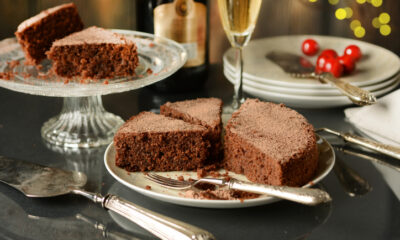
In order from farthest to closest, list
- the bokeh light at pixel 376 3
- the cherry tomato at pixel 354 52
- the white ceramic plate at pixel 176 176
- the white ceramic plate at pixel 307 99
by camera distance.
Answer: the bokeh light at pixel 376 3, the cherry tomato at pixel 354 52, the white ceramic plate at pixel 307 99, the white ceramic plate at pixel 176 176

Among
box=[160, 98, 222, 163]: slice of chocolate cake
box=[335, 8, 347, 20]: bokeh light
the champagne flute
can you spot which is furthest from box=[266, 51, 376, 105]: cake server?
box=[335, 8, 347, 20]: bokeh light

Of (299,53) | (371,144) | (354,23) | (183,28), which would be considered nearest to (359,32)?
(354,23)

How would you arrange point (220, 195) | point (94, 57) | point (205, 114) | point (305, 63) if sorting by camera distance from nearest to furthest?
point (220, 195)
point (205, 114)
point (94, 57)
point (305, 63)

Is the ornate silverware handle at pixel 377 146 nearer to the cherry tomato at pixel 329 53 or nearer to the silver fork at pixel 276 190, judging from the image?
the silver fork at pixel 276 190

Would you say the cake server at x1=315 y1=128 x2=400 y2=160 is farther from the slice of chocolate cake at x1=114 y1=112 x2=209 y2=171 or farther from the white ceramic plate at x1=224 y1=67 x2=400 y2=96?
the slice of chocolate cake at x1=114 y1=112 x2=209 y2=171

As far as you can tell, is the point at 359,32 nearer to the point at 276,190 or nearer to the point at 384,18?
the point at 384,18

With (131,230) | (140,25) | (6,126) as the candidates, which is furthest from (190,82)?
(131,230)

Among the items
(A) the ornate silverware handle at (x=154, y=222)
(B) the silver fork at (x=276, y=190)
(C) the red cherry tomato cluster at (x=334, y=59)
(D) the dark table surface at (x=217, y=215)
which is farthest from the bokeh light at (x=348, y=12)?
(A) the ornate silverware handle at (x=154, y=222)
